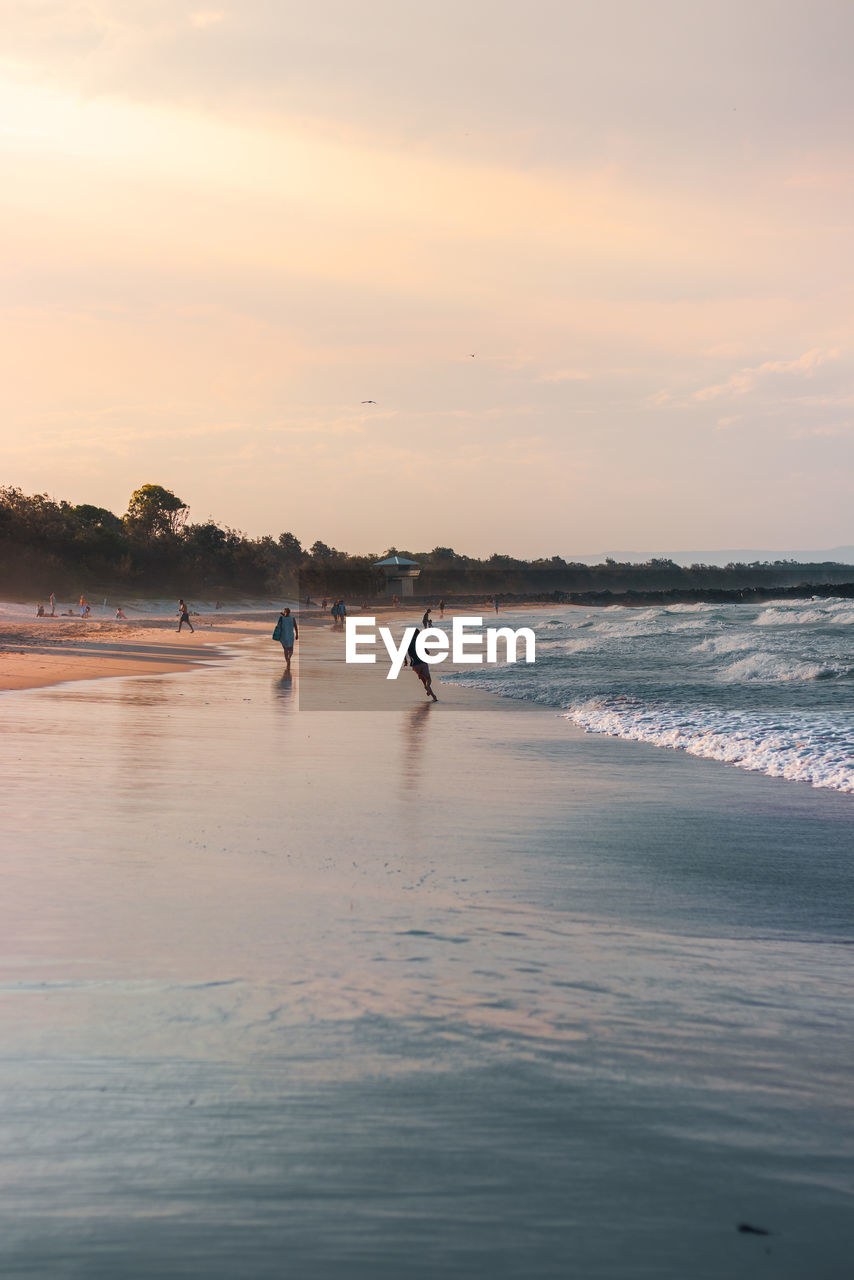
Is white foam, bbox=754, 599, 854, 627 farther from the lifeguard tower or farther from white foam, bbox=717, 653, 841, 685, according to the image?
the lifeguard tower

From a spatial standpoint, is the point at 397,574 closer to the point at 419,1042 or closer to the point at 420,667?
the point at 420,667

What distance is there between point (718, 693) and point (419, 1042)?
63.3 ft

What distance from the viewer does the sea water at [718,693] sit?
14067mm

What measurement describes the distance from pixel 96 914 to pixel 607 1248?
3.88 meters

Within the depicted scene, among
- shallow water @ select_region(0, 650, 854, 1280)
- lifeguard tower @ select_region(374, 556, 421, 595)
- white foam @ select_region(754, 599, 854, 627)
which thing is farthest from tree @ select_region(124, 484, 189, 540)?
shallow water @ select_region(0, 650, 854, 1280)

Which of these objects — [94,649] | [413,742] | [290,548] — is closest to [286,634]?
[94,649]

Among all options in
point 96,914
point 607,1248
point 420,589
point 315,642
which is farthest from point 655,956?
point 420,589

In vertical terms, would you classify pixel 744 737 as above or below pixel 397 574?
below

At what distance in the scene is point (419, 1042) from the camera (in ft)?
14.0

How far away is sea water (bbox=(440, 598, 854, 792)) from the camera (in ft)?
46.2

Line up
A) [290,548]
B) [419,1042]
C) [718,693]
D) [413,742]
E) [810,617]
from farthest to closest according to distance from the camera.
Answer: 1. [290,548]
2. [810,617]
3. [718,693]
4. [413,742]
5. [419,1042]

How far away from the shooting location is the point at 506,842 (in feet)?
27.0

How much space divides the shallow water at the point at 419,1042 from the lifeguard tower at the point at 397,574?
11493cm

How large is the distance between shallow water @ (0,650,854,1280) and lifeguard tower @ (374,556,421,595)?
4525 inches
